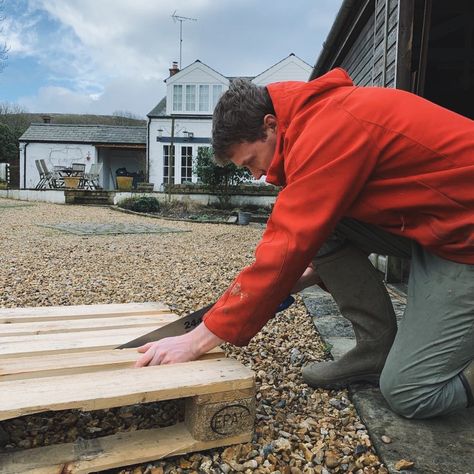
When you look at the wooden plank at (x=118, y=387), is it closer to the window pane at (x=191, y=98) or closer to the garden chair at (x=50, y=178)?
the garden chair at (x=50, y=178)

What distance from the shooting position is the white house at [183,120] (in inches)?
807

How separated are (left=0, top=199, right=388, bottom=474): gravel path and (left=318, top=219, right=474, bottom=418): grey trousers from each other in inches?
7.9

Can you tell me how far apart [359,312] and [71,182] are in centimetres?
1741

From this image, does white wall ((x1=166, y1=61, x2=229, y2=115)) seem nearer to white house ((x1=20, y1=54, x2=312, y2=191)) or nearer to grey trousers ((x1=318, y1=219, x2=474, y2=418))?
white house ((x1=20, y1=54, x2=312, y2=191))

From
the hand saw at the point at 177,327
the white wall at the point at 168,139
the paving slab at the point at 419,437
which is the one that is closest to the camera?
the paving slab at the point at 419,437

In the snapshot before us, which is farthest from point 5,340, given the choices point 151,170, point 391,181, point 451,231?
point 151,170

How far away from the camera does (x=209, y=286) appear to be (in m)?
3.89

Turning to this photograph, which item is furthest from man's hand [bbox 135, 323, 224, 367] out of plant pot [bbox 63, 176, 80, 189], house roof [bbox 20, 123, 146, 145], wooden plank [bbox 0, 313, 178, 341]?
house roof [bbox 20, 123, 146, 145]

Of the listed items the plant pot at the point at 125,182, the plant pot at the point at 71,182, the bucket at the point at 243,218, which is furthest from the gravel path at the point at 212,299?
the plant pot at the point at 125,182

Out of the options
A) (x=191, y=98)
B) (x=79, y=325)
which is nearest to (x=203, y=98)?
(x=191, y=98)

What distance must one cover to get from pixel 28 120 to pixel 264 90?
4259 cm

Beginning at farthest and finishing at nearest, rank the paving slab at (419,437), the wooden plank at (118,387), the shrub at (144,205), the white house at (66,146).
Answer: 1. the white house at (66,146)
2. the shrub at (144,205)
3. the paving slab at (419,437)
4. the wooden plank at (118,387)

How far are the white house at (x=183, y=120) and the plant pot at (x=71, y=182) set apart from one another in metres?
3.67

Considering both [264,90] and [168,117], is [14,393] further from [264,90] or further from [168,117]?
[168,117]
